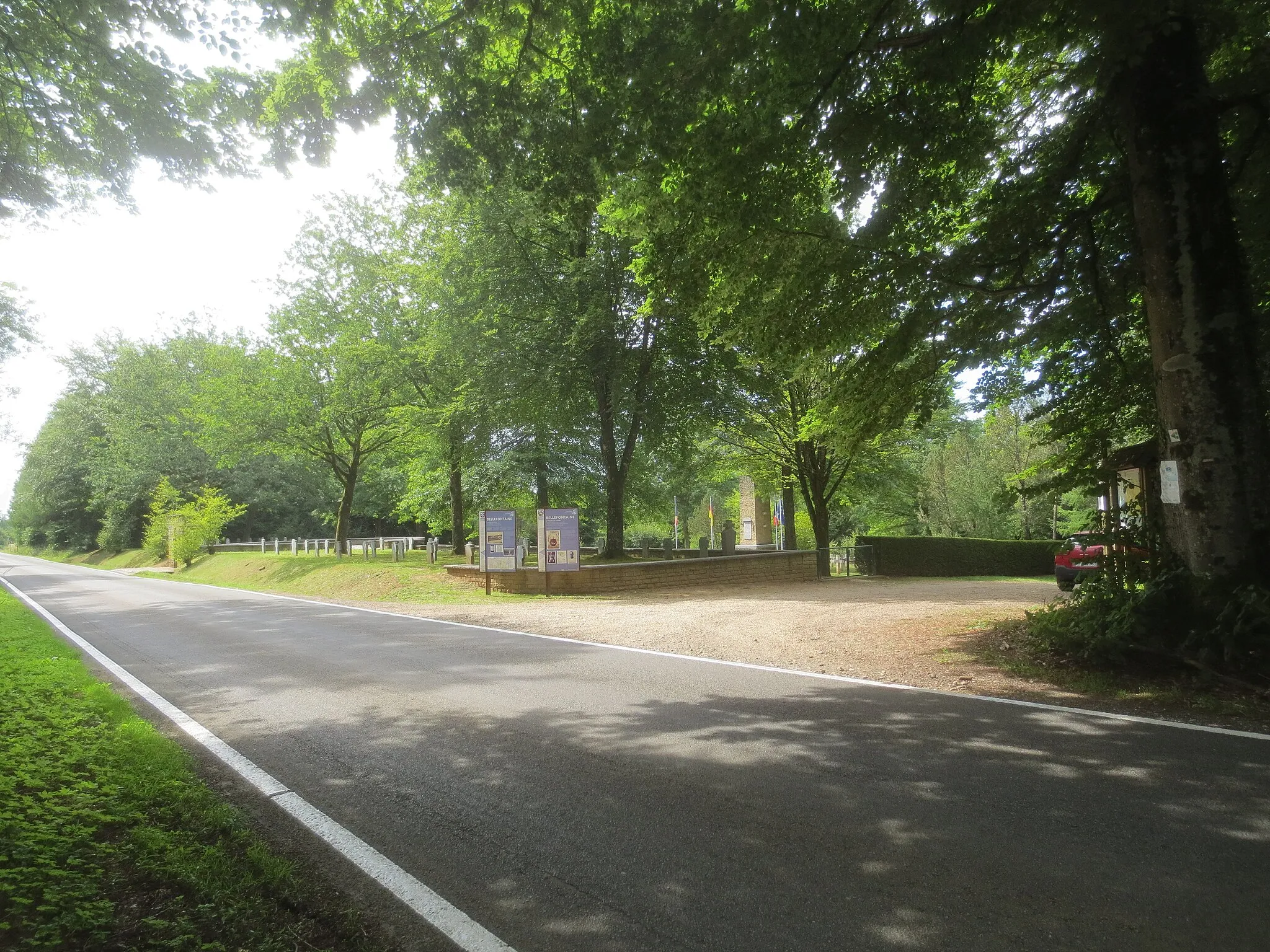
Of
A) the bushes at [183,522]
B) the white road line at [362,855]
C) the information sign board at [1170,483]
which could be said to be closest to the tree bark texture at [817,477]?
the information sign board at [1170,483]

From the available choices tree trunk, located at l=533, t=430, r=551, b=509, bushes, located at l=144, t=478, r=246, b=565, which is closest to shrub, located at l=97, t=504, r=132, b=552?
bushes, located at l=144, t=478, r=246, b=565

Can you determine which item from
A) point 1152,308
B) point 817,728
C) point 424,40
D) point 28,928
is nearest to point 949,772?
point 817,728

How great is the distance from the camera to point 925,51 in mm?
6812

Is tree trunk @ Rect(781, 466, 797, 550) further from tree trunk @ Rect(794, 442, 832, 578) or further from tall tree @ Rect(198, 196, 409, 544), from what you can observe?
tall tree @ Rect(198, 196, 409, 544)

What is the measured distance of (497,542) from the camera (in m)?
18.1

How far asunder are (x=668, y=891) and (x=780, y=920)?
0.49 metres

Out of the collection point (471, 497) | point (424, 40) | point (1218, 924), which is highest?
point (424, 40)

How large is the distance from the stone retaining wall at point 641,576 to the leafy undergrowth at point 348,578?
0.44 m

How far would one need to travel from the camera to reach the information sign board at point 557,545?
56.8 feet

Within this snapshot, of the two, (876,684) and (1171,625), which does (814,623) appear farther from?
(1171,625)

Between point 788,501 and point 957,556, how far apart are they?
6.54 m

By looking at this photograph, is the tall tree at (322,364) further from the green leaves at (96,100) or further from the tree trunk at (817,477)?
the green leaves at (96,100)

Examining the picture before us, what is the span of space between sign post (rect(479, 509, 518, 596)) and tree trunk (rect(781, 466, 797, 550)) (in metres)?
12.8

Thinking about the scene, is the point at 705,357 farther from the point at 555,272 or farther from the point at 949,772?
the point at 949,772
